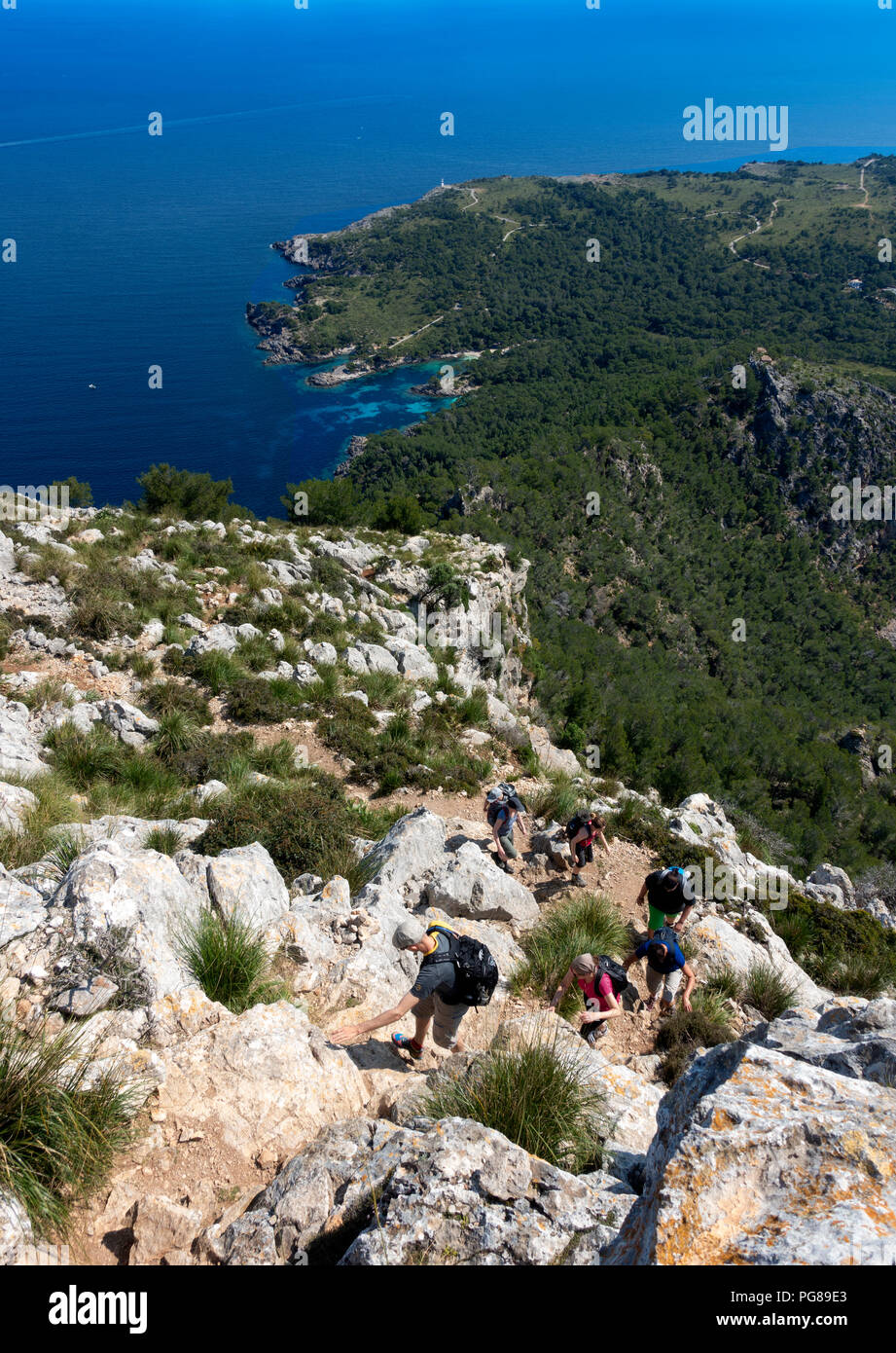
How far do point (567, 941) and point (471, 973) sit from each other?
2398 mm

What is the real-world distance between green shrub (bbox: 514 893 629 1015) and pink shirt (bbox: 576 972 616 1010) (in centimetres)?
27

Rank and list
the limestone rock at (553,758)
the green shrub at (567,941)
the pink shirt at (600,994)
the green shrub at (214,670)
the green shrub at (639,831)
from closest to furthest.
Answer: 1. the pink shirt at (600,994)
2. the green shrub at (567,941)
3. the green shrub at (639,831)
4. the green shrub at (214,670)
5. the limestone rock at (553,758)

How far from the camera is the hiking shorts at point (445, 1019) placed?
5.35 metres

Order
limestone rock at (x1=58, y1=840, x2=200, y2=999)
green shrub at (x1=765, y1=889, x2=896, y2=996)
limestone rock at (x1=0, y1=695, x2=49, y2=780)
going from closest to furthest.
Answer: limestone rock at (x1=58, y1=840, x2=200, y2=999), limestone rock at (x1=0, y1=695, x2=49, y2=780), green shrub at (x1=765, y1=889, x2=896, y2=996)

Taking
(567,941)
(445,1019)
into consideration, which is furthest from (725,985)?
(445,1019)

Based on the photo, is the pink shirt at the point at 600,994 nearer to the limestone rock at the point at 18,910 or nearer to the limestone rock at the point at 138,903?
the limestone rock at the point at 138,903

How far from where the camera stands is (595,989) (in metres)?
6.33

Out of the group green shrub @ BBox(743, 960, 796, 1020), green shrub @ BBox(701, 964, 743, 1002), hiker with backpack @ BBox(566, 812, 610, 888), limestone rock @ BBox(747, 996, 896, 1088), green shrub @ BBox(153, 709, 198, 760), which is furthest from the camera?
green shrub @ BBox(153, 709, 198, 760)

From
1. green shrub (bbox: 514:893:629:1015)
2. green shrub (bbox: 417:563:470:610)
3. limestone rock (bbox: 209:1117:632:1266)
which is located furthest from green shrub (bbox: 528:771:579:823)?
green shrub (bbox: 417:563:470:610)

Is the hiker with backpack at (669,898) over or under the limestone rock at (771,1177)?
under

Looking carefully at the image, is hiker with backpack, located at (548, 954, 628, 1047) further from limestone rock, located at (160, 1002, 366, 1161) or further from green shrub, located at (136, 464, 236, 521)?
green shrub, located at (136, 464, 236, 521)

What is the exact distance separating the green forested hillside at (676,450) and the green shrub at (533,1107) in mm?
18769

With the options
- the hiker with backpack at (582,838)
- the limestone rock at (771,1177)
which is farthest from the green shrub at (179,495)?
the limestone rock at (771,1177)

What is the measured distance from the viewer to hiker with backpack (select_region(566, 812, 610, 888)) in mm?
9305
